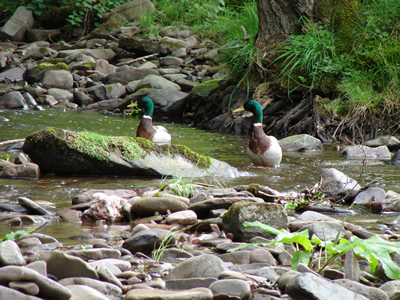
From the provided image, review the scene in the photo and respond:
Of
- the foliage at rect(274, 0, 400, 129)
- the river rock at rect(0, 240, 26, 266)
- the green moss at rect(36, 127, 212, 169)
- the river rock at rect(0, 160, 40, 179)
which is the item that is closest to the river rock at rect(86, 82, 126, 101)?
the foliage at rect(274, 0, 400, 129)

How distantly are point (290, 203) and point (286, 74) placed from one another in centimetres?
589

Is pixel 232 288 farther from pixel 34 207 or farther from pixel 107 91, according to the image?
pixel 107 91

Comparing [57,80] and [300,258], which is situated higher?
[300,258]

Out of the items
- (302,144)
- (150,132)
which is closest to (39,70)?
(150,132)

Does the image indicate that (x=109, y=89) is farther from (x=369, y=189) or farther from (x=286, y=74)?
(x=369, y=189)

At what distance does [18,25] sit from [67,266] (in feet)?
56.6

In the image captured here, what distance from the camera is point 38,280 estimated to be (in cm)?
171

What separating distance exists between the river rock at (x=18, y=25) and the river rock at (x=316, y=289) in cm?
1744

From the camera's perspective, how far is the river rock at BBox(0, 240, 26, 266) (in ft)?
6.63

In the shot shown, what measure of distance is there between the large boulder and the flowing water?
0.15 metres

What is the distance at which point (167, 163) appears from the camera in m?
5.36

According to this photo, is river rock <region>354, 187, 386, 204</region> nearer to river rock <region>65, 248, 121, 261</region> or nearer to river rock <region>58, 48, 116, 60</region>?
river rock <region>65, 248, 121, 261</region>

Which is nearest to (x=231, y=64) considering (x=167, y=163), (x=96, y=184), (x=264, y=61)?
(x=264, y=61)

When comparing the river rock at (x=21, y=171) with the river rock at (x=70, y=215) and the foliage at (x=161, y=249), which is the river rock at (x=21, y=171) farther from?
the foliage at (x=161, y=249)
